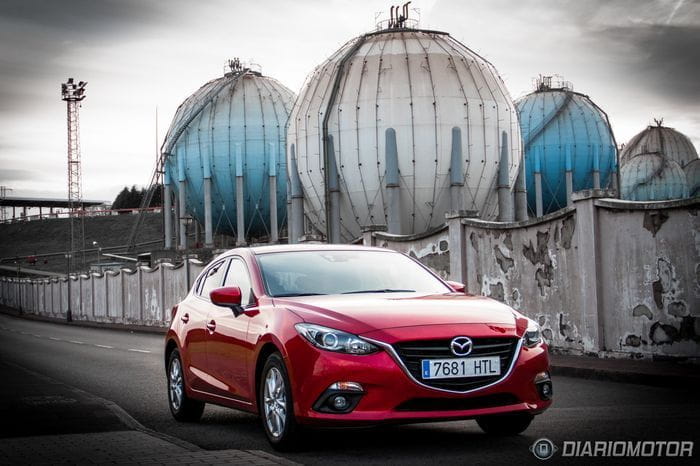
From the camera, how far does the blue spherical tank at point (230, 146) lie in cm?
6122

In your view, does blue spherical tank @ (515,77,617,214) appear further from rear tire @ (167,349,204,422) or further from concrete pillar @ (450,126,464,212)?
rear tire @ (167,349,204,422)

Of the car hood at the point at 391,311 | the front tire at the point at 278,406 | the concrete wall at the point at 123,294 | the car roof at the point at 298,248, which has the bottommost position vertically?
the concrete wall at the point at 123,294

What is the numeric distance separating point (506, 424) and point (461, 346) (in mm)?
1189

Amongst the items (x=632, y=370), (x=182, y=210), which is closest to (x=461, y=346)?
(x=632, y=370)

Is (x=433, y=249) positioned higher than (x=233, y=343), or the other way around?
(x=433, y=249)

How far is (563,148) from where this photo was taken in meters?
57.4

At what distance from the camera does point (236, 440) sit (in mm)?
8719

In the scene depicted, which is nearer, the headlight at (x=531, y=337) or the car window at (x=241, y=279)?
the headlight at (x=531, y=337)

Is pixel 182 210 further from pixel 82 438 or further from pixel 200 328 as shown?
pixel 82 438

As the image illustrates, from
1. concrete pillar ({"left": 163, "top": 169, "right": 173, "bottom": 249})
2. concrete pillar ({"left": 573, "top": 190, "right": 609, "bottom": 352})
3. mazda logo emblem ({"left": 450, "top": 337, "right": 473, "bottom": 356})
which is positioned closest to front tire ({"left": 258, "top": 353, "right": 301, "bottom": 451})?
mazda logo emblem ({"left": 450, "top": 337, "right": 473, "bottom": 356})

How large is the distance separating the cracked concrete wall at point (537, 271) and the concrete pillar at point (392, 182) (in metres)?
11.4

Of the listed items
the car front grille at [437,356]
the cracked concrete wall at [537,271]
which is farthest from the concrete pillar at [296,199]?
the car front grille at [437,356]

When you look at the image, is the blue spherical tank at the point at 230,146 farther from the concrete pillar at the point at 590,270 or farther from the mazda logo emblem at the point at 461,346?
the mazda logo emblem at the point at 461,346

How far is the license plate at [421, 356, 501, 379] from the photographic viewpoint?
7.22 metres
